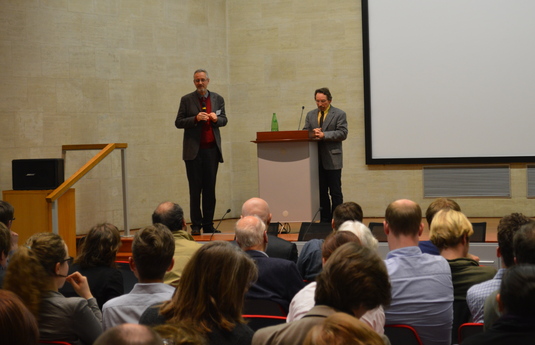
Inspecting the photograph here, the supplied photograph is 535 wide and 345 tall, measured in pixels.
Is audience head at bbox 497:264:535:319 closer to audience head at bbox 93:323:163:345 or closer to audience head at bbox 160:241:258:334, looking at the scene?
audience head at bbox 160:241:258:334

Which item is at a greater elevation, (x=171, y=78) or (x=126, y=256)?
(x=171, y=78)

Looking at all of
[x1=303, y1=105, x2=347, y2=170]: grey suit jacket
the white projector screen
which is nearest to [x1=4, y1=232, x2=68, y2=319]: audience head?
[x1=303, y1=105, x2=347, y2=170]: grey suit jacket

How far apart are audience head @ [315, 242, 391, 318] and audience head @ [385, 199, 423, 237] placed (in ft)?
4.81

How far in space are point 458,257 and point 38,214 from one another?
4469mm

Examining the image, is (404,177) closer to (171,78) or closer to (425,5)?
(425,5)

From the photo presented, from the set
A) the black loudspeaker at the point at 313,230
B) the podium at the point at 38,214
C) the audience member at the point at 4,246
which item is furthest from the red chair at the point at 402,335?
the podium at the point at 38,214

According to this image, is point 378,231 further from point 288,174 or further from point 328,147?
point 328,147

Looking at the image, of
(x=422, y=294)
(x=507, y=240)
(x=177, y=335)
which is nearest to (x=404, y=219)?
(x=422, y=294)

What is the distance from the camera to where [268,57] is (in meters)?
9.76

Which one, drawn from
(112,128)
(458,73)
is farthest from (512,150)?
(112,128)

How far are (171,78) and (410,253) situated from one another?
6534 millimetres

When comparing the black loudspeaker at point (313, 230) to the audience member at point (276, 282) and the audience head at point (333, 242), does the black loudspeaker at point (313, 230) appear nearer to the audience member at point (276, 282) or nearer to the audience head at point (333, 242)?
the audience member at point (276, 282)

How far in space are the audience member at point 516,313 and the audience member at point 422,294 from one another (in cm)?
109

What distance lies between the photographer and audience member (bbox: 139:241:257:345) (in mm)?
2170
